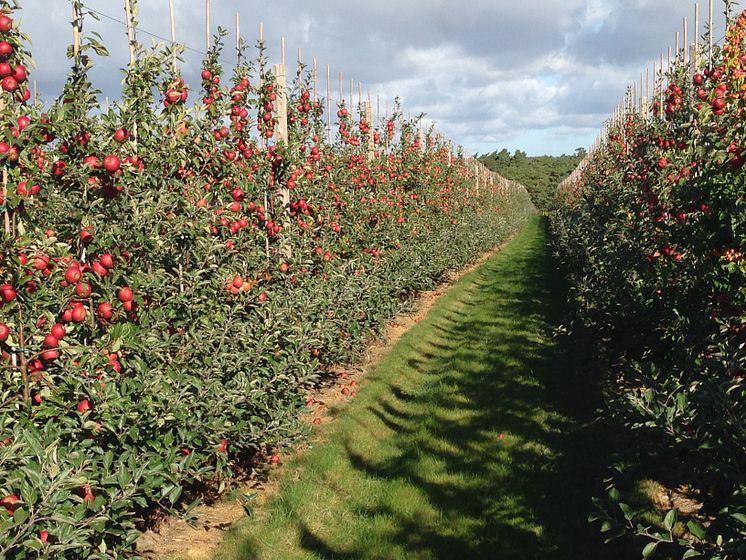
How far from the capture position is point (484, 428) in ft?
19.5

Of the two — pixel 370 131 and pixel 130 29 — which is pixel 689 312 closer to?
pixel 130 29

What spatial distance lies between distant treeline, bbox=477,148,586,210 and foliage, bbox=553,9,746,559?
2616 inches

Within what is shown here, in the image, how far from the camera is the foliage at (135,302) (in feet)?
9.36

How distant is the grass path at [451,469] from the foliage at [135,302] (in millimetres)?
646

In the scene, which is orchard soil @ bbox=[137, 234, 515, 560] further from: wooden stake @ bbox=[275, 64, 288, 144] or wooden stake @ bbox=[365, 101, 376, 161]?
wooden stake @ bbox=[365, 101, 376, 161]

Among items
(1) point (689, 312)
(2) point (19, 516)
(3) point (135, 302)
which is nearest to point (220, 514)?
(3) point (135, 302)

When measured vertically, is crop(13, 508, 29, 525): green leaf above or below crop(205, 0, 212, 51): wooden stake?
below

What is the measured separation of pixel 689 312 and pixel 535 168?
85956mm

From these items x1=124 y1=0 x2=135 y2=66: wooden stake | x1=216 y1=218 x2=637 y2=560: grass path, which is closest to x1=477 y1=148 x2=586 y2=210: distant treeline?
x1=216 y1=218 x2=637 y2=560: grass path

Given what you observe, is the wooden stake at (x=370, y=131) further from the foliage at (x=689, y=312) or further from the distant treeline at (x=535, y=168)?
the distant treeline at (x=535, y=168)

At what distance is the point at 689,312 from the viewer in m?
4.51

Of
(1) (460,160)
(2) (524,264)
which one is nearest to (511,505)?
(2) (524,264)

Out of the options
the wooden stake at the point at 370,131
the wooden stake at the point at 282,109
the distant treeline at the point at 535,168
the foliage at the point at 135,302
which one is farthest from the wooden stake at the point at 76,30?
the distant treeline at the point at 535,168

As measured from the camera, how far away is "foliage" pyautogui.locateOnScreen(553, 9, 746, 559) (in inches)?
108
